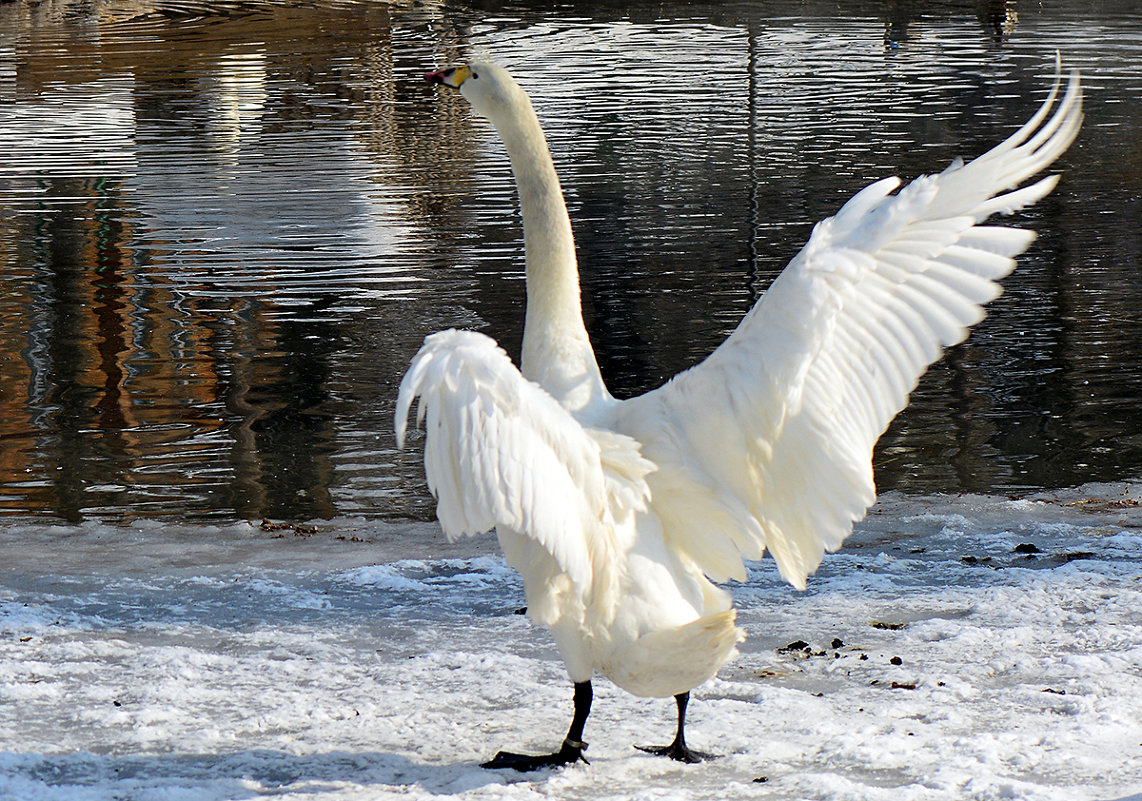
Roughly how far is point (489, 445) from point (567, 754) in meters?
1.18

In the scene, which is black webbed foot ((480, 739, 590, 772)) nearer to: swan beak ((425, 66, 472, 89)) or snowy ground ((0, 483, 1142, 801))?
snowy ground ((0, 483, 1142, 801))

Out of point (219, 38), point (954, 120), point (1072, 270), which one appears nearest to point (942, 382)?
point (1072, 270)

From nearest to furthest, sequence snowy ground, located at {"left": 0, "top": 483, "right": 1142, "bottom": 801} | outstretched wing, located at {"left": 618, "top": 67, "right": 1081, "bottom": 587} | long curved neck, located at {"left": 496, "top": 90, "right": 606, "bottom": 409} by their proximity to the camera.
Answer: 1. outstretched wing, located at {"left": 618, "top": 67, "right": 1081, "bottom": 587}
2. snowy ground, located at {"left": 0, "top": 483, "right": 1142, "bottom": 801}
3. long curved neck, located at {"left": 496, "top": 90, "right": 606, "bottom": 409}

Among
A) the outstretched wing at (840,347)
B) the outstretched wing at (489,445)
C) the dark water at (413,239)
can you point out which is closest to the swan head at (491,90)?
the outstretched wing at (840,347)

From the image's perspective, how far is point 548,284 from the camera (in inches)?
174

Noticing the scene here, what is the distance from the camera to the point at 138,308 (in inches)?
428

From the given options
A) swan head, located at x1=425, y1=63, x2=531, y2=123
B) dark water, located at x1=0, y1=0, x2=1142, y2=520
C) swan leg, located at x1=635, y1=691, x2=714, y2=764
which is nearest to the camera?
swan leg, located at x1=635, y1=691, x2=714, y2=764

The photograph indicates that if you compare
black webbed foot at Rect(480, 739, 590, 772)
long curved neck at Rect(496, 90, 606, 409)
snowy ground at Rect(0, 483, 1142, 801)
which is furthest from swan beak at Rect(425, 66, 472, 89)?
black webbed foot at Rect(480, 739, 590, 772)

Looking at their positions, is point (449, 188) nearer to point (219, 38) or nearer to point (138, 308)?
point (138, 308)

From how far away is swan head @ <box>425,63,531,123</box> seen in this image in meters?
4.64

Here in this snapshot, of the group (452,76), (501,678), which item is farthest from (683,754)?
(452,76)

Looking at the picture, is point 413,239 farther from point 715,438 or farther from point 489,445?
point 489,445

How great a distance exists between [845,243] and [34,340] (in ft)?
25.1

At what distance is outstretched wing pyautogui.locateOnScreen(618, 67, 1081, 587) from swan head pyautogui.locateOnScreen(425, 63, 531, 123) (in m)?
1.20
